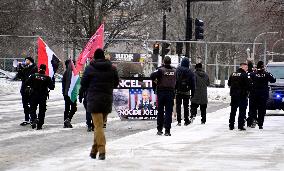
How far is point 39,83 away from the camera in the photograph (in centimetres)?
1705

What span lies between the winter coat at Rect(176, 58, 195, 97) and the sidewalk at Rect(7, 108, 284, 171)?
75.3 inches

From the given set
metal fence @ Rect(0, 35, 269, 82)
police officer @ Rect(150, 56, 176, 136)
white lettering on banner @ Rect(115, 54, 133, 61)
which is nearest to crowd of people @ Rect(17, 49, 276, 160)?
police officer @ Rect(150, 56, 176, 136)

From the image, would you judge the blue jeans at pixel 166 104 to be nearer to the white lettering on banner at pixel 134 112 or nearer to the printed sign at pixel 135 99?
the printed sign at pixel 135 99

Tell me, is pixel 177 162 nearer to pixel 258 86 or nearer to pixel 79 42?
pixel 258 86

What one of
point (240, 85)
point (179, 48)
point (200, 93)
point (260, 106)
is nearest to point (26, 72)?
point (200, 93)

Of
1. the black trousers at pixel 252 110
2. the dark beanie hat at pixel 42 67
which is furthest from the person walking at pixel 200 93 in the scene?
the dark beanie hat at pixel 42 67

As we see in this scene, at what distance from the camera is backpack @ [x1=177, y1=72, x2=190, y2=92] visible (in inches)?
739

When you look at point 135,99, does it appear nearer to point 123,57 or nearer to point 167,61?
point 167,61

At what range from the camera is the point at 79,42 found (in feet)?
122

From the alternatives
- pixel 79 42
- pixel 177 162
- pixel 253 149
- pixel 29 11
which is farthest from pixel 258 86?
pixel 29 11

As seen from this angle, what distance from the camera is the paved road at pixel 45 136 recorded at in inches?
480

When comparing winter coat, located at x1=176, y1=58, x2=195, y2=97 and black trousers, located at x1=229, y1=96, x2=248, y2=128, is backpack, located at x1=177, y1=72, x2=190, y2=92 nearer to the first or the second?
winter coat, located at x1=176, y1=58, x2=195, y2=97

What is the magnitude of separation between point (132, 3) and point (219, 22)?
20135mm

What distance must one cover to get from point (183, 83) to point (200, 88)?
117 centimetres
